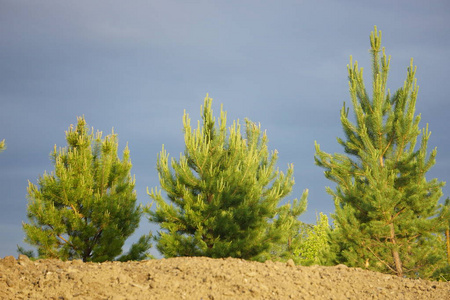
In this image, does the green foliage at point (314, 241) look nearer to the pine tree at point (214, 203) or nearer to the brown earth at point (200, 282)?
the pine tree at point (214, 203)

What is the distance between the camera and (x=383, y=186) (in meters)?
11.8

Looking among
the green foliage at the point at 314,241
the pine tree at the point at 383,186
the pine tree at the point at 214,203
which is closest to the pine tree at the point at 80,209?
the pine tree at the point at 214,203

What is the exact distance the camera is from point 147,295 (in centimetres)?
486

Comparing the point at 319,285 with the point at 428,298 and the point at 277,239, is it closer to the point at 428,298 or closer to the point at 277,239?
the point at 428,298

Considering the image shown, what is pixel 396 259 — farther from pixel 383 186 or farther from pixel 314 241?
pixel 314 241

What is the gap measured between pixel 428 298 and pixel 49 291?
16.2 feet

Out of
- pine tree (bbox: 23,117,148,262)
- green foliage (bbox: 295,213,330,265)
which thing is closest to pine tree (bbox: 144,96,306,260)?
pine tree (bbox: 23,117,148,262)

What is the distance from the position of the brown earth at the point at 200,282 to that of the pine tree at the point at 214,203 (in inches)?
292

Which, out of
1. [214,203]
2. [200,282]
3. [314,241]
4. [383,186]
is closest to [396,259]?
[383,186]

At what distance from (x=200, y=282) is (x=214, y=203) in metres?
8.63

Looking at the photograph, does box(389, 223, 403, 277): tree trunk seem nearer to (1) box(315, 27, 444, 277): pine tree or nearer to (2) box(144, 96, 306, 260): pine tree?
(1) box(315, 27, 444, 277): pine tree

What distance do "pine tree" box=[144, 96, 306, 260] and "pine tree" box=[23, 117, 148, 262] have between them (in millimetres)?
1958

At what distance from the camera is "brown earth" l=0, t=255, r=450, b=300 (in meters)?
5.00

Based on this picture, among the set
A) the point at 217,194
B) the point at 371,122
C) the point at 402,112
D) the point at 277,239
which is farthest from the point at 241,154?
the point at 402,112
